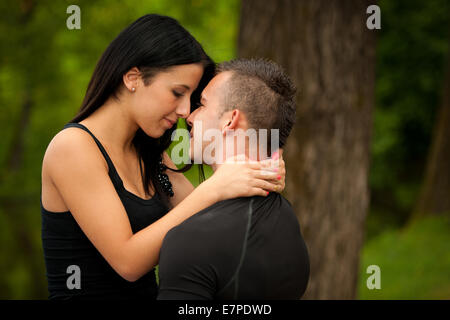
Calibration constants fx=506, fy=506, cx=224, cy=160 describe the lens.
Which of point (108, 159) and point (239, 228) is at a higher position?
point (108, 159)

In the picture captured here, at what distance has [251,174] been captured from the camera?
2.38 metres

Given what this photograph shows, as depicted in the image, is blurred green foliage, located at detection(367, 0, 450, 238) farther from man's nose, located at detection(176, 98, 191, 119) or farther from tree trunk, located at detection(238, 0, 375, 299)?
man's nose, located at detection(176, 98, 191, 119)

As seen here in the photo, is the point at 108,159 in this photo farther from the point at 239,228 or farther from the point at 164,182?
the point at 239,228

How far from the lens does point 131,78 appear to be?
2.71 m

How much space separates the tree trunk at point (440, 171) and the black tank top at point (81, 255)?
1006 cm

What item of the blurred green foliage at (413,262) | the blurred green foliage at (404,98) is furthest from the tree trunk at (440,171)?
the blurred green foliage at (404,98)

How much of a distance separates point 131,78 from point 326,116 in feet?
6.88

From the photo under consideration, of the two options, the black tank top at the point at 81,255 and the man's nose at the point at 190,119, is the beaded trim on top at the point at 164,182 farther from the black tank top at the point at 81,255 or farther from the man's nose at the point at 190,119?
the man's nose at the point at 190,119

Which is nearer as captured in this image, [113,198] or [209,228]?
[209,228]

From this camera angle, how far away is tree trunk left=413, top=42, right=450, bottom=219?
37.2ft

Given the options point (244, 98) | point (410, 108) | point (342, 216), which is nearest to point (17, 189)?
point (410, 108)

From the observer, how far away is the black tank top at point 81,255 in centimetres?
271

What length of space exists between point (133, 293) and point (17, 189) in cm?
1916

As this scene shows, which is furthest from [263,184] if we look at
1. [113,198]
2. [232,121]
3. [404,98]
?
[404,98]
